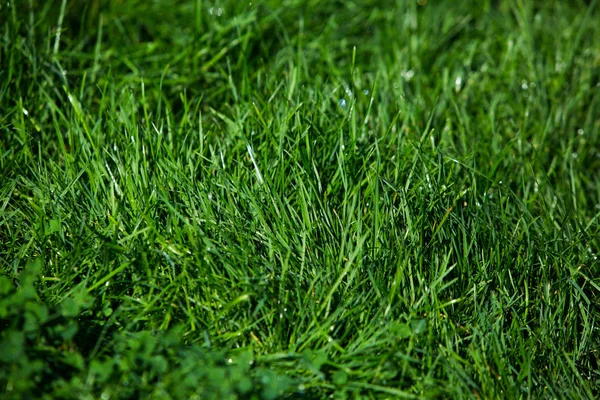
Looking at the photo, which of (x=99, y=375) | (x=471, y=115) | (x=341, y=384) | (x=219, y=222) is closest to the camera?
(x=99, y=375)

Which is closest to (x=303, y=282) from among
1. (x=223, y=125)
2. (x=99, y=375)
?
(x=99, y=375)

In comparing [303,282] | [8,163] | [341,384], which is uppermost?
[8,163]

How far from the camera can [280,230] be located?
7.62 ft

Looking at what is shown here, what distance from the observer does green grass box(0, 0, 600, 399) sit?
204 cm

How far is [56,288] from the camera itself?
87.4 inches

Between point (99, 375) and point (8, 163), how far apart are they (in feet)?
3.88

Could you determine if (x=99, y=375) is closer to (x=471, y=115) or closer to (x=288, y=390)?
(x=288, y=390)

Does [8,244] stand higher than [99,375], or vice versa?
[8,244]

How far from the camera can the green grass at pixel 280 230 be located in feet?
6.68

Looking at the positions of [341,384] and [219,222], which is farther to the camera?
[219,222]

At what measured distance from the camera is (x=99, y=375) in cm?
185

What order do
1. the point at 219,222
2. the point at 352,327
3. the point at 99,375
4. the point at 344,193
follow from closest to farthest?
the point at 99,375
the point at 352,327
the point at 219,222
the point at 344,193

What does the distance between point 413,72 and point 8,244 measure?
218 centimetres

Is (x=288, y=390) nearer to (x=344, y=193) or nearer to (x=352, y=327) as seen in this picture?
(x=352, y=327)
